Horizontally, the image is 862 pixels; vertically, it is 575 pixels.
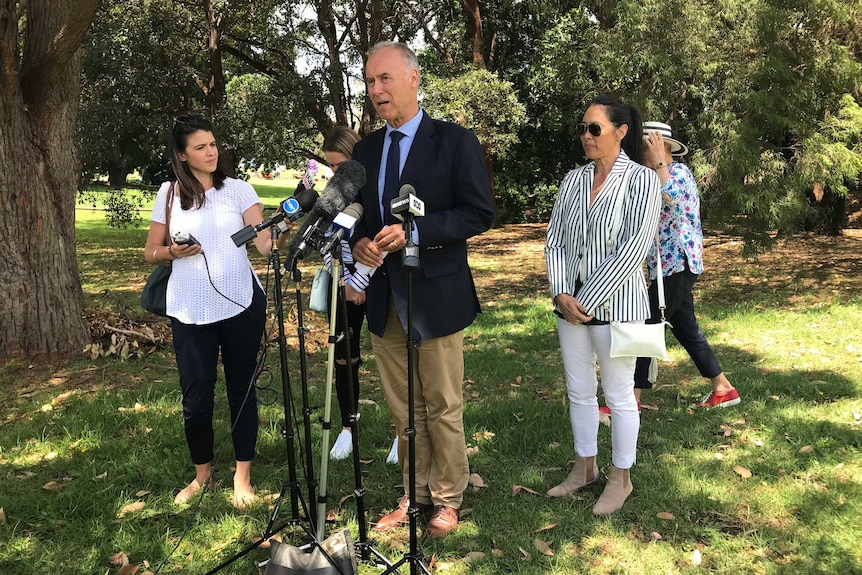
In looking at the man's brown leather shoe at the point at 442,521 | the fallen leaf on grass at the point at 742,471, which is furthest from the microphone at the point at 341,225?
the fallen leaf on grass at the point at 742,471

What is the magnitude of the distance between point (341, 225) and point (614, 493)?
7.05 feet

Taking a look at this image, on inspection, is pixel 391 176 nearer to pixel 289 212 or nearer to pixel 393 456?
pixel 289 212

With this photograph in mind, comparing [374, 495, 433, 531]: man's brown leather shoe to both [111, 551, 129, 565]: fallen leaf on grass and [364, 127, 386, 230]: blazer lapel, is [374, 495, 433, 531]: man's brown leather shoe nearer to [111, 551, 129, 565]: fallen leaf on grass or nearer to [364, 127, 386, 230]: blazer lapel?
[111, 551, 129, 565]: fallen leaf on grass

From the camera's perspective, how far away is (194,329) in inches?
138

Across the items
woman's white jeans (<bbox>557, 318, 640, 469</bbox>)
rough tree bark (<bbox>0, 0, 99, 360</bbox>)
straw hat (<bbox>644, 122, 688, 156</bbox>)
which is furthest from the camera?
rough tree bark (<bbox>0, 0, 99, 360</bbox>)

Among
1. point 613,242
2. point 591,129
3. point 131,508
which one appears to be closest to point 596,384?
point 613,242

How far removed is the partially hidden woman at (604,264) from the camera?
3299 millimetres

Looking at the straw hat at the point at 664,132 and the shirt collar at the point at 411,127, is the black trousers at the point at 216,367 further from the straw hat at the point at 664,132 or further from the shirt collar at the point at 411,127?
the straw hat at the point at 664,132

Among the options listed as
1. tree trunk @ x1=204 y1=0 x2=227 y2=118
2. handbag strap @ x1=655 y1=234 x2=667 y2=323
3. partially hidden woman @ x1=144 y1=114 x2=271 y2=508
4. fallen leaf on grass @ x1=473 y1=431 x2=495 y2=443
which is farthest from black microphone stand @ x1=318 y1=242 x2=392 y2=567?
tree trunk @ x1=204 y1=0 x2=227 y2=118

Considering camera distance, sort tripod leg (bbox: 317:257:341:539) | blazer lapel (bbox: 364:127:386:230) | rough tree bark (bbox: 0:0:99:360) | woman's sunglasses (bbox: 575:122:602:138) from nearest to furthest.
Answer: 1. tripod leg (bbox: 317:257:341:539)
2. blazer lapel (bbox: 364:127:386:230)
3. woman's sunglasses (bbox: 575:122:602:138)
4. rough tree bark (bbox: 0:0:99:360)

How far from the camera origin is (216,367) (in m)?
3.60

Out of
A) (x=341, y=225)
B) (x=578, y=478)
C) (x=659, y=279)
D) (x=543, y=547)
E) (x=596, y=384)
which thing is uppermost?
(x=341, y=225)

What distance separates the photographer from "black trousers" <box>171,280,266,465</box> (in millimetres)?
3537

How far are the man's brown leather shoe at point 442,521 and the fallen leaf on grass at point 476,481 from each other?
18.6 inches
